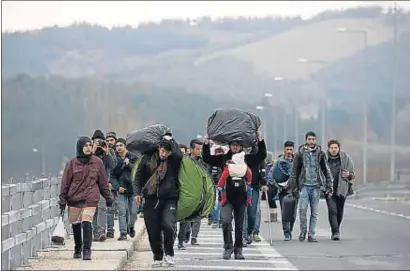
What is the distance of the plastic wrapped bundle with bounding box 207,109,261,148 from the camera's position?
55.6 feet

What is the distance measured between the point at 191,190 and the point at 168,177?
427 mm

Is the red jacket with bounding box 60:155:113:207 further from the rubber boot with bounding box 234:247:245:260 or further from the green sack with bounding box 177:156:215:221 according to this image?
the rubber boot with bounding box 234:247:245:260

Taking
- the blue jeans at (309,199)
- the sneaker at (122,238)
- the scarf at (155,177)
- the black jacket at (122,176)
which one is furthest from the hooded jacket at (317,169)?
the scarf at (155,177)

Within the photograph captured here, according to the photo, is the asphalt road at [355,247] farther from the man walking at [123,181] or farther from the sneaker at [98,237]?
the sneaker at [98,237]

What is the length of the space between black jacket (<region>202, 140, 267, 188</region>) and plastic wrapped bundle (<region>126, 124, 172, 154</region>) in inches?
43.8

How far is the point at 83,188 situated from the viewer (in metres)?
15.6

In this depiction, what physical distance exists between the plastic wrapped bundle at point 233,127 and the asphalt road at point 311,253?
1.69m

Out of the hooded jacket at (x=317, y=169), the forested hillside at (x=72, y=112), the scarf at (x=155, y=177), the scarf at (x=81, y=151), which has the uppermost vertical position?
the scarf at (x=81, y=151)

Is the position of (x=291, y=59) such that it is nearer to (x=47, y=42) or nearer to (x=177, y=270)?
(x=47, y=42)

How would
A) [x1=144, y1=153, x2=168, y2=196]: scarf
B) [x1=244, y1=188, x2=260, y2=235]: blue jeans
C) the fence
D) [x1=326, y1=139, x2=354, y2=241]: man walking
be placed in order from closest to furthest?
1. the fence
2. [x1=144, y1=153, x2=168, y2=196]: scarf
3. [x1=244, y1=188, x2=260, y2=235]: blue jeans
4. [x1=326, y1=139, x2=354, y2=241]: man walking

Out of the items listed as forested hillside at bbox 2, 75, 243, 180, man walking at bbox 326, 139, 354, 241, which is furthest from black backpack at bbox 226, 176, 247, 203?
forested hillside at bbox 2, 75, 243, 180

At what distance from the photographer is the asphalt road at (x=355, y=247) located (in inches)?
629

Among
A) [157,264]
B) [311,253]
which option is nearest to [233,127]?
[311,253]

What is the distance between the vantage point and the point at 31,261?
15.7 meters
